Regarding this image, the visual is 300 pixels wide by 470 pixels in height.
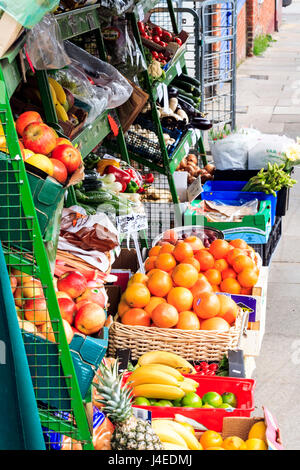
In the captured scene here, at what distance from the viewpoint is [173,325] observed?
12.6ft

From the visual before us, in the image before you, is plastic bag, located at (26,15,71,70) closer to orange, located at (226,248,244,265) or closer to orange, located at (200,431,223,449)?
orange, located at (226,248,244,265)

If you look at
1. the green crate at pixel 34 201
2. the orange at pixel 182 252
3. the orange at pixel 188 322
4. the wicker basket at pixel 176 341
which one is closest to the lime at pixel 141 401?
the wicker basket at pixel 176 341

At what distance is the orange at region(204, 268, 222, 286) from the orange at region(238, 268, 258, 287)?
0.47 ft

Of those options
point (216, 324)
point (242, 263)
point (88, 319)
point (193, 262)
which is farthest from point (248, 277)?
point (88, 319)

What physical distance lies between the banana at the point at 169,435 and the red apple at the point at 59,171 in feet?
3.73

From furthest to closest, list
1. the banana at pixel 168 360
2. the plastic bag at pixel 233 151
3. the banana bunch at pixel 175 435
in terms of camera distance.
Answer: the plastic bag at pixel 233 151 → the banana at pixel 168 360 → the banana bunch at pixel 175 435

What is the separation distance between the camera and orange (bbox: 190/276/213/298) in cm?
400

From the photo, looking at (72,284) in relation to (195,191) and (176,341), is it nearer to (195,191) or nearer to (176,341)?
(176,341)

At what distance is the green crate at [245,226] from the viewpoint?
17.3ft

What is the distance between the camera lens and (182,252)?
431 cm

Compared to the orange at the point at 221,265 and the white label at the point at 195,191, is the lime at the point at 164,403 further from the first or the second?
the white label at the point at 195,191
